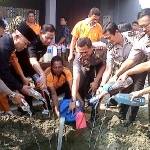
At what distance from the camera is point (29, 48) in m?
5.74

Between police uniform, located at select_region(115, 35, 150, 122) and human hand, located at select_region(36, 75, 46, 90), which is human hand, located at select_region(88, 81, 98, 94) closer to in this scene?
police uniform, located at select_region(115, 35, 150, 122)

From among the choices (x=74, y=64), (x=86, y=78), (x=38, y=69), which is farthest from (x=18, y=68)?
(x=86, y=78)

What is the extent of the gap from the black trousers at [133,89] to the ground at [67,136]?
0.17 m

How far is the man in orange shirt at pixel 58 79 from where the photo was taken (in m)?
5.84

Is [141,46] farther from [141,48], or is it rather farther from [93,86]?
[93,86]

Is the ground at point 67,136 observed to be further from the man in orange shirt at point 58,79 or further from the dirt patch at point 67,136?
the man in orange shirt at point 58,79

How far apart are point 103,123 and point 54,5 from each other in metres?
8.54

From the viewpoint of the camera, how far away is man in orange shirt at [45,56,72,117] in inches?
230

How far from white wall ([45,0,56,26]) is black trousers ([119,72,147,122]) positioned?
8.11 metres

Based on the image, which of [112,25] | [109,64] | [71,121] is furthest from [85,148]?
[112,25]

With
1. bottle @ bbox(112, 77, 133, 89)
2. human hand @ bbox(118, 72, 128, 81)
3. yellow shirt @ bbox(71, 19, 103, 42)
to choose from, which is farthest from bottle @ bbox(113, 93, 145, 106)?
yellow shirt @ bbox(71, 19, 103, 42)

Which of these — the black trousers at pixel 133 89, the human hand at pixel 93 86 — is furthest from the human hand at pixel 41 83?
the black trousers at pixel 133 89

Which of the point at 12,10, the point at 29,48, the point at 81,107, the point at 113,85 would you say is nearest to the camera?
the point at 113,85

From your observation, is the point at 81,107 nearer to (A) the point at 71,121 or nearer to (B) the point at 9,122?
(A) the point at 71,121
